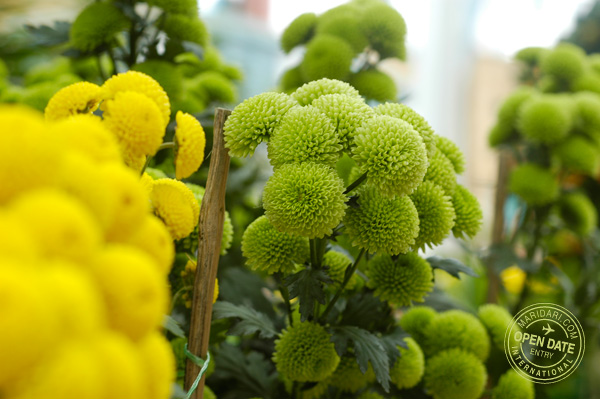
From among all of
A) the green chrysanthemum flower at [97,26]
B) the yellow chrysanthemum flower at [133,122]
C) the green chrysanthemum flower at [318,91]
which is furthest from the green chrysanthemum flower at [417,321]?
the green chrysanthemum flower at [97,26]

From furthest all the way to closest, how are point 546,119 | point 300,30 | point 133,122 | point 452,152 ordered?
point 546,119, point 300,30, point 452,152, point 133,122

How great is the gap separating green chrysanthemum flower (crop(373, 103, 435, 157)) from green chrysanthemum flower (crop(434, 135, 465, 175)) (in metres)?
0.10

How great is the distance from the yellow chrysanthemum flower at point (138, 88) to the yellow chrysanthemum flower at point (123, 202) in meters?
0.10

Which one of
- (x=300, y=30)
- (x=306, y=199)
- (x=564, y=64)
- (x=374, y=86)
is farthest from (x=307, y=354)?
(x=564, y=64)

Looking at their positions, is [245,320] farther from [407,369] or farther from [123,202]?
[123,202]

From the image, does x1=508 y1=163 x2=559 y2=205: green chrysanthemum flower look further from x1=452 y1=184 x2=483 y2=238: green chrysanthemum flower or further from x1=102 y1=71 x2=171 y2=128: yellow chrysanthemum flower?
x1=102 y1=71 x2=171 y2=128: yellow chrysanthemum flower

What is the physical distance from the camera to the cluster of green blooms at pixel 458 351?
1.79 feet

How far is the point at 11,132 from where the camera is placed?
0.69 feet

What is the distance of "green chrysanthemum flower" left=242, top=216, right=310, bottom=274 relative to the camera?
46 centimetres

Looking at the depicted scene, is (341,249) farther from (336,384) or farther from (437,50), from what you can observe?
(437,50)

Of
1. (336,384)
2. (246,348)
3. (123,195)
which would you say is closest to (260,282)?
(246,348)

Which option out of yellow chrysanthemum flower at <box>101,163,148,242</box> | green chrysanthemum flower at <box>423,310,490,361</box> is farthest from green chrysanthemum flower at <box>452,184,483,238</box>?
yellow chrysanthemum flower at <box>101,163,148,242</box>

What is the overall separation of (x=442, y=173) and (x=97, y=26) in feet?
1.55

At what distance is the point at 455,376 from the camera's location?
0.54 meters
